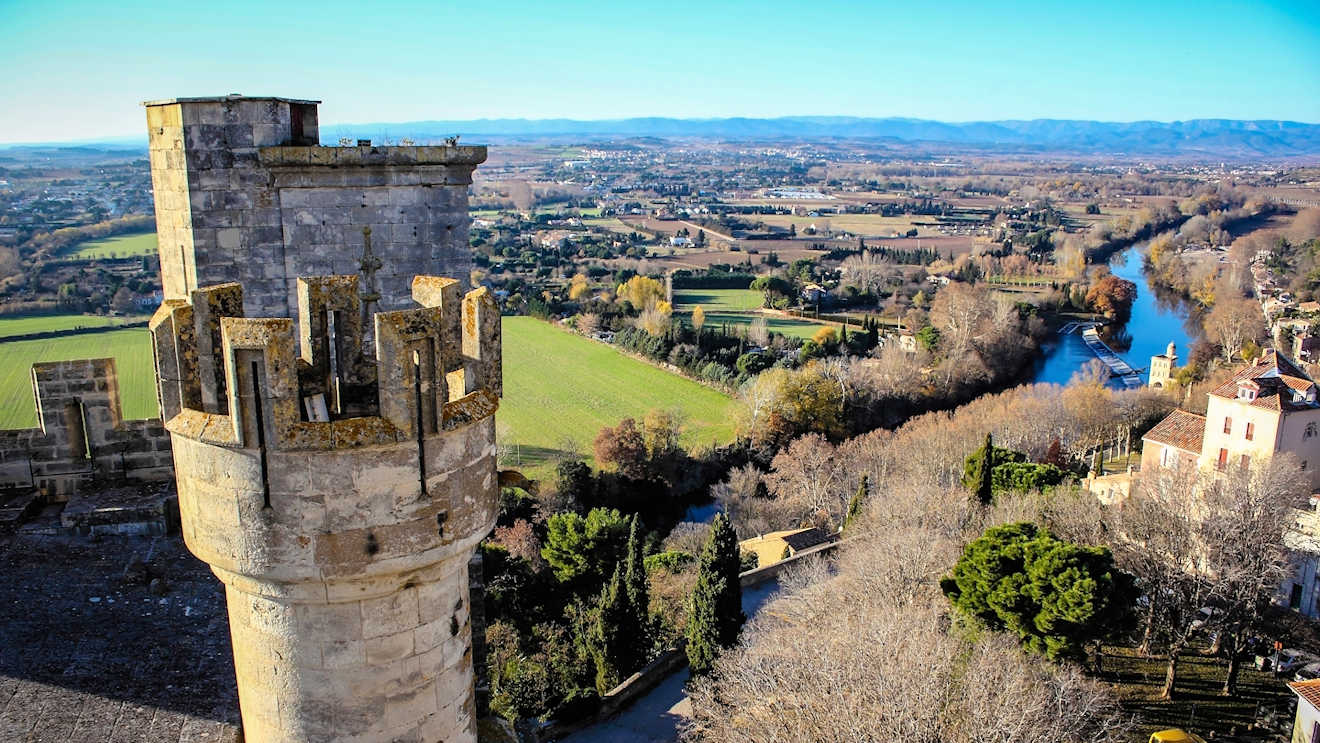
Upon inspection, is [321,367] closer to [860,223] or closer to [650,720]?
[650,720]

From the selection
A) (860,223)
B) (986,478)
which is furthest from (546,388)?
(860,223)

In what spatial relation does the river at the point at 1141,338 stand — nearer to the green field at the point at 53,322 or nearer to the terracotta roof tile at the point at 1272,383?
the terracotta roof tile at the point at 1272,383

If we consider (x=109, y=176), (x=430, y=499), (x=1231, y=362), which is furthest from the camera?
(x=109, y=176)

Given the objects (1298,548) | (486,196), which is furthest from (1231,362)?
(486,196)

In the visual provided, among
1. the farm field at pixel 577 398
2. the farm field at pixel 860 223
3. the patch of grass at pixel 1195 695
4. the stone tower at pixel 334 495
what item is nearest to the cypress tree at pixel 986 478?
the patch of grass at pixel 1195 695

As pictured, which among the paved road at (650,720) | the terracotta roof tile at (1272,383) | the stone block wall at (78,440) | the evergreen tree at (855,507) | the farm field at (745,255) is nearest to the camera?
the stone block wall at (78,440)

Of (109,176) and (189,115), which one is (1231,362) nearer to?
(189,115)

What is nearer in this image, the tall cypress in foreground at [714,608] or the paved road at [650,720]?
the paved road at [650,720]
